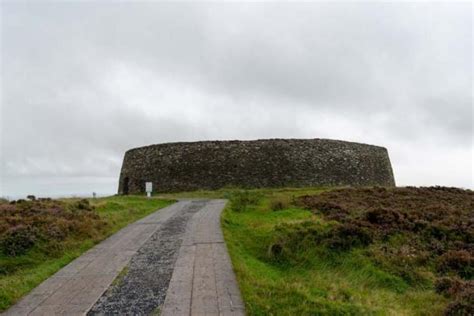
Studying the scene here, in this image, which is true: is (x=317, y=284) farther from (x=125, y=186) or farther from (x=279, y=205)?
(x=125, y=186)

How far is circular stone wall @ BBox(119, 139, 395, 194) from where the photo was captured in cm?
3319

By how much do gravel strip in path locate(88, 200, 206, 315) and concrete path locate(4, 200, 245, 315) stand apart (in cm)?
12

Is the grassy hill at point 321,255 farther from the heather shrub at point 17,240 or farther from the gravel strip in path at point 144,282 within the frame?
the gravel strip in path at point 144,282

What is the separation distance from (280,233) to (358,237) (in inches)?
77.3

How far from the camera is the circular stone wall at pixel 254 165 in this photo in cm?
3319

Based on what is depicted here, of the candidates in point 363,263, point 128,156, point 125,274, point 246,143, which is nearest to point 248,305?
point 125,274

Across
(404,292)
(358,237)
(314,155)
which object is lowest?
(404,292)

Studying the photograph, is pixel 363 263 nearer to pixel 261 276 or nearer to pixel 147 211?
pixel 261 276

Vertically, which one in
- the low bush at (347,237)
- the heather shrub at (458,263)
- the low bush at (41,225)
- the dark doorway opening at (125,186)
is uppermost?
the dark doorway opening at (125,186)

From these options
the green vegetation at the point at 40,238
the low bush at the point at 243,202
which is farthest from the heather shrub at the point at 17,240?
the low bush at the point at 243,202

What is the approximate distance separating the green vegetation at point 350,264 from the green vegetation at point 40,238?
3.57 metres

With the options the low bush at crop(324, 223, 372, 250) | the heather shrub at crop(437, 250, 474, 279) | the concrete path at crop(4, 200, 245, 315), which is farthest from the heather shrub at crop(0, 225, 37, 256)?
the heather shrub at crop(437, 250, 474, 279)

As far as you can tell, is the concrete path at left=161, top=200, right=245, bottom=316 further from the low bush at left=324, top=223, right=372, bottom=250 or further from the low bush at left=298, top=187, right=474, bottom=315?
the low bush at left=298, top=187, right=474, bottom=315

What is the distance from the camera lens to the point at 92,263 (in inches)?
374
